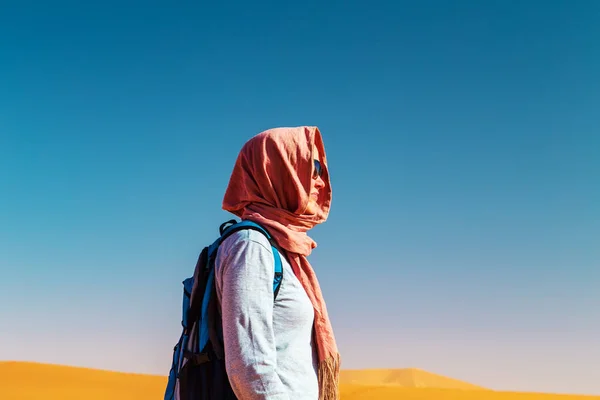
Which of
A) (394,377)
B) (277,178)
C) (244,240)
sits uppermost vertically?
(394,377)

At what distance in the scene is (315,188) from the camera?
12.7 feet

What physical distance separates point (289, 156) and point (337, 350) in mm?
1107

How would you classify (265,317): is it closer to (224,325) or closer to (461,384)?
(224,325)

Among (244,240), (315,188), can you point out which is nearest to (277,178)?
(315,188)

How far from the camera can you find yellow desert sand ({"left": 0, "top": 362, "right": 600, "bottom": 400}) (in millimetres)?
16703

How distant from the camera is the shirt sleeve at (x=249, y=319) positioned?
115 inches

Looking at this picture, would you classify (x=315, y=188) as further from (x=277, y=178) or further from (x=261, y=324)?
(x=261, y=324)

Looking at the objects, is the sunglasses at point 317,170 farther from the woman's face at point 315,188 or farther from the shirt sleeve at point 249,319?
the shirt sleeve at point 249,319

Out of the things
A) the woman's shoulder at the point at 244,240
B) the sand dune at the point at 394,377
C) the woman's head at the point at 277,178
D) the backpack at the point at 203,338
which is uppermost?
the sand dune at the point at 394,377

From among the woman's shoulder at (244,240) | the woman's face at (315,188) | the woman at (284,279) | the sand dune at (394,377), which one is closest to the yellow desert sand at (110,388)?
the woman's face at (315,188)

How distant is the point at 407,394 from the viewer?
16.6 m

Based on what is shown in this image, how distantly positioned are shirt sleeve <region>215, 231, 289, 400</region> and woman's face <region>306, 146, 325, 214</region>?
0.60m

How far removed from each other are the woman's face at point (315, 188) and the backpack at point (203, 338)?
1.50 ft

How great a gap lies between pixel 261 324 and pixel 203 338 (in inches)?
13.2
